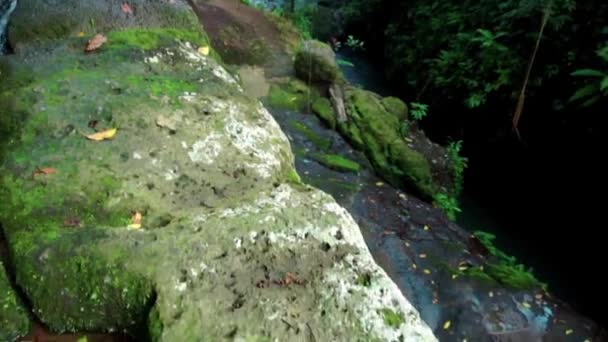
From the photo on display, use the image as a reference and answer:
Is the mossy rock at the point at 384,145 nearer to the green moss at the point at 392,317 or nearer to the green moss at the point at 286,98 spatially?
the green moss at the point at 286,98

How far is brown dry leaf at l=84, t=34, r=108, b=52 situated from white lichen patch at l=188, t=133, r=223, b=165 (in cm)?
153

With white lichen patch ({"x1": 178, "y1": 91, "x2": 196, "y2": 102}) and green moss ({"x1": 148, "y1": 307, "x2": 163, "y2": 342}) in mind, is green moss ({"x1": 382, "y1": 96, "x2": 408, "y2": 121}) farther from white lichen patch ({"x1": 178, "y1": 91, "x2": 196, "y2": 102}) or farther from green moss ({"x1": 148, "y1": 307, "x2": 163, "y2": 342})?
green moss ({"x1": 148, "y1": 307, "x2": 163, "y2": 342})

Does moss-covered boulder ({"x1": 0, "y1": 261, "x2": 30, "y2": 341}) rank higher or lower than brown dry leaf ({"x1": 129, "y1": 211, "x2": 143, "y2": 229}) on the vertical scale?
lower

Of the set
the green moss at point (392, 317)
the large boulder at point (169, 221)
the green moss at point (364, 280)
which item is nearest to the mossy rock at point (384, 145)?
the large boulder at point (169, 221)

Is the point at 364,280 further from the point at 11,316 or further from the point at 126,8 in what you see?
the point at 126,8

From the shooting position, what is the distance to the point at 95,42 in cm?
424

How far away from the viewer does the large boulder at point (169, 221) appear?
2.35 m

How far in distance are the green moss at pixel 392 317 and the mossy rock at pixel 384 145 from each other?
16.5 feet

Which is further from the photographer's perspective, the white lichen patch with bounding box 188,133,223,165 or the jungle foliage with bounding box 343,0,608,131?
the jungle foliage with bounding box 343,0,608,131

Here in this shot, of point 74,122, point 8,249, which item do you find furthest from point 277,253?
point 74,122

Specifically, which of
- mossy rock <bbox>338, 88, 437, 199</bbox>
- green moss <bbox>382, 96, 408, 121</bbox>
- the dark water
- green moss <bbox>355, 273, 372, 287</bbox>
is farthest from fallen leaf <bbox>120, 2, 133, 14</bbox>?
the dark water

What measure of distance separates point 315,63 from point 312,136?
4.65 feet

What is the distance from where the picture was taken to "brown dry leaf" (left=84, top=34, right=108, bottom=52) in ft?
13.6

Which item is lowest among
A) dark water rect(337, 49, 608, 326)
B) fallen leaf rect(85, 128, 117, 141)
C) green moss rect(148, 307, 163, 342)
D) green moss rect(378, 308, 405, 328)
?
dark water rect(337, 49, 608, 326)
